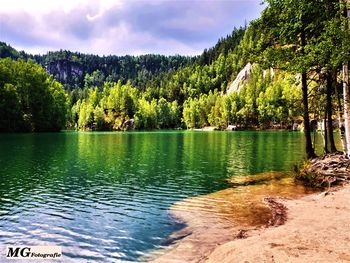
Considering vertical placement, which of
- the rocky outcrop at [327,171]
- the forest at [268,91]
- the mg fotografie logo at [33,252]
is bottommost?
the mg fotografie logo at [33,252]

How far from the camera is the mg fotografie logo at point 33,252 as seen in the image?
A: 39.4 ft

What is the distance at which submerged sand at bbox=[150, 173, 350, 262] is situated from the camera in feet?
32.4

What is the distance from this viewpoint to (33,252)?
1238 centimetres

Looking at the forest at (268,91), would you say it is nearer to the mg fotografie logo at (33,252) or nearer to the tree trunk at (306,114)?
the tree trunk at (306,114)

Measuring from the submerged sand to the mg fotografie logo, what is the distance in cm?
385

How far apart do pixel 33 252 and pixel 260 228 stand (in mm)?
9001

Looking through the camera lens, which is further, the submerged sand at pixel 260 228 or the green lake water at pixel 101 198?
the green lake water at pixel 101 198

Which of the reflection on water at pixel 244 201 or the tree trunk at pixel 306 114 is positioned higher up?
the tree trunk at pixel 306 114

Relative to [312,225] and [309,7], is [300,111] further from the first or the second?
[312,225]

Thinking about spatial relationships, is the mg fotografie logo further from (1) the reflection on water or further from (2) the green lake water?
(1) the reflection on water

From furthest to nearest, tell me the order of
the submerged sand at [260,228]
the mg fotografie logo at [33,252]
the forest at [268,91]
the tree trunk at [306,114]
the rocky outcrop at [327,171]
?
the tree trunk at [306,114] < the rocky outcrop at [327,171] < the forest at [268,91] < the mg fotografie logo at [33,252] < the submerged sand at [260,228]

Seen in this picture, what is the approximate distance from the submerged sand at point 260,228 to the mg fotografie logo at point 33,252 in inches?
152

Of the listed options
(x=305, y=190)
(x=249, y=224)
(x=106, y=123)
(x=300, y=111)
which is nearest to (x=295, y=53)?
(x=300, y=111)

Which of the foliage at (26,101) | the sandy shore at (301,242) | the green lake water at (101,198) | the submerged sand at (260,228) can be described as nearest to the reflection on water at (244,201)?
the submerged sand at (260,228)
